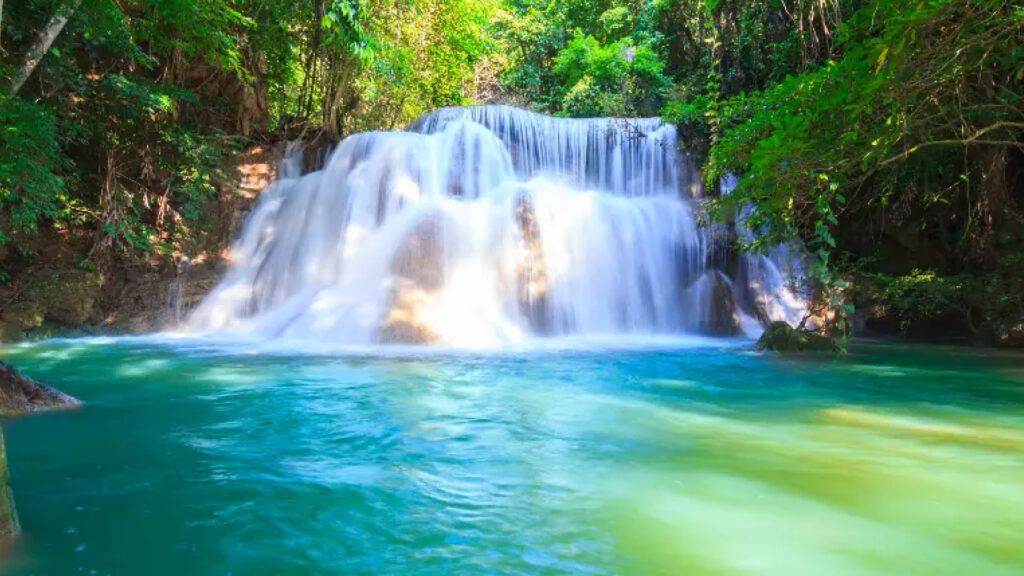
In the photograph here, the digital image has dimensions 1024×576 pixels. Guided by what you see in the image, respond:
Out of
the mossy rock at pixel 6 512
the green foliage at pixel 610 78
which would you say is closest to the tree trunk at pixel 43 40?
the mossy rock at pixel 6 512

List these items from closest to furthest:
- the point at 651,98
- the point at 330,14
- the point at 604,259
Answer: the point at 330,14 → the point at 604,259 → the point at 651,98

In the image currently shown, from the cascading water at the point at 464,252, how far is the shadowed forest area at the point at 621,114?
4.36 ft

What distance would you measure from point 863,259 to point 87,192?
15.0 m

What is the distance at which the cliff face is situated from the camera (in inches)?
442

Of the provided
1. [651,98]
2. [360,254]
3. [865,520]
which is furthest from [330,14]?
[651,98]

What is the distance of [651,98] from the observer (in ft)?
69.1

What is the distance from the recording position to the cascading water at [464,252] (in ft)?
36.4

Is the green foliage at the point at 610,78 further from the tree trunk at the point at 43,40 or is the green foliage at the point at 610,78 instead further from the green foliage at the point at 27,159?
the tree trunk at the point at 43,40

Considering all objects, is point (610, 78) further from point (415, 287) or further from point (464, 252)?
point (415, 287)

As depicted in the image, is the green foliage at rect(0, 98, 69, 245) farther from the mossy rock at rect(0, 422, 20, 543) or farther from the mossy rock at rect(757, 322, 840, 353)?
the mossy rock at rect(757, 322, 840, 353)

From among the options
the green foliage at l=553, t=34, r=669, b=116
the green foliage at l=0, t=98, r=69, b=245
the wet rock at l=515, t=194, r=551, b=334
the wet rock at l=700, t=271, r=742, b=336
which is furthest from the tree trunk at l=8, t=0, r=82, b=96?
the green foliage at l=553, t=34, r=669, b=116

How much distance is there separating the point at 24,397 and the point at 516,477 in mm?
4013

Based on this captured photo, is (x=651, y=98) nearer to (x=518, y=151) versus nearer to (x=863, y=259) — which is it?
(x=518, y=151)

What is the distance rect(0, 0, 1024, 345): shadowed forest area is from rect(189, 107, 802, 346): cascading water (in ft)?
4.36
